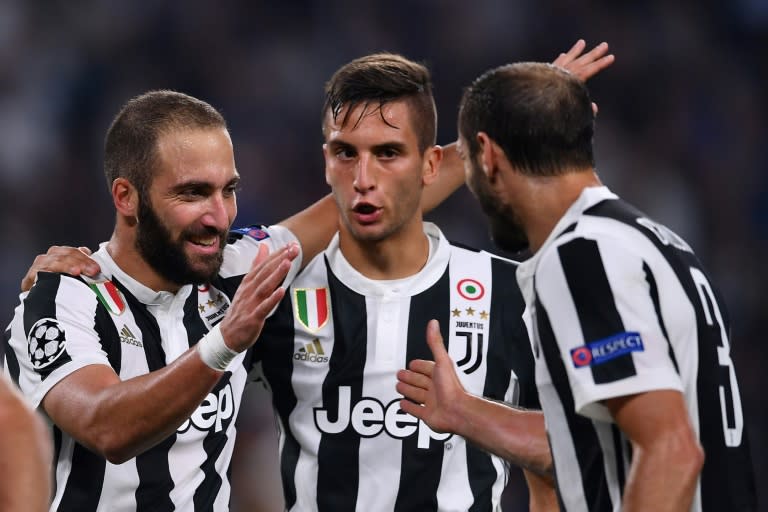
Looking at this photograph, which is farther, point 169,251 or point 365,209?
point 365,209

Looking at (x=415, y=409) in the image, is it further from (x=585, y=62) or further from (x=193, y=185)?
(x=585, y=62)

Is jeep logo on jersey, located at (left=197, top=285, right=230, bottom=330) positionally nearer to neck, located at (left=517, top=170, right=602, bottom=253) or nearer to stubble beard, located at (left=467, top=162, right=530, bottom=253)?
stubble beard, located at (left=467, top=162, right=530, bottom=253)

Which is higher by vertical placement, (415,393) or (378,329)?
(378,329)

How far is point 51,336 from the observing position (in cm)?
329

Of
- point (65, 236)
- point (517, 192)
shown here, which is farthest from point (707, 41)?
point (517, 192)

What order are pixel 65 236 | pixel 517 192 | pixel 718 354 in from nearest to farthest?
pixel 718 354 → pixel 517 192 → pixel 65 236

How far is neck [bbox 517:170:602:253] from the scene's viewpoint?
2699 mm

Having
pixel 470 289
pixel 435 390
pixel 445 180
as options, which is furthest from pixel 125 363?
pixel 445 180

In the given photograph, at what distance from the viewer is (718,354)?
8.39 ft

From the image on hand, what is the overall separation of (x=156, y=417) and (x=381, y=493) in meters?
0.91

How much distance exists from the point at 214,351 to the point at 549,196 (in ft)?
3.41

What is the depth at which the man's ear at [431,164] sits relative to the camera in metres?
3.87

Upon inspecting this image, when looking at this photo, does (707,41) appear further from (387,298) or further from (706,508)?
(706,508)

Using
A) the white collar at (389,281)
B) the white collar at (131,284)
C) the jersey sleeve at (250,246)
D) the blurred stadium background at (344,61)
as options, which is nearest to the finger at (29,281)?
the white collar at (131,284)
